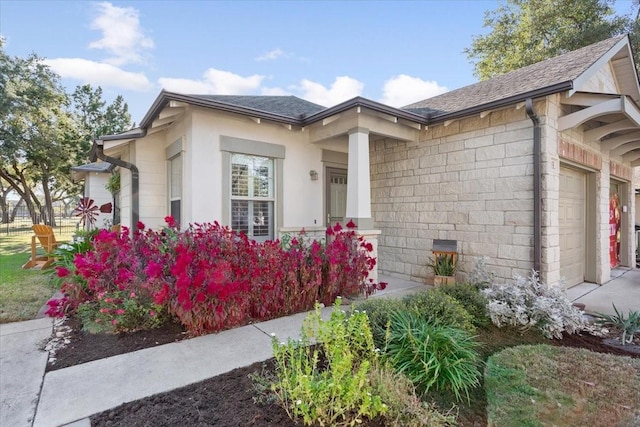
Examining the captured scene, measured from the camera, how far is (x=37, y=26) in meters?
8.16

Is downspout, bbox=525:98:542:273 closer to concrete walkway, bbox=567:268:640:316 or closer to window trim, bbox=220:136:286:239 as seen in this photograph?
concrete walkway, bbox=567:268:640:316

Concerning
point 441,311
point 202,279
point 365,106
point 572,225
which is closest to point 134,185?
point 202,279

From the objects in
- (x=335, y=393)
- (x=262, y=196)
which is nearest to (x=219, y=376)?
(x=335, y=393)

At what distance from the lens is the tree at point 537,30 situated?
41.6 ft

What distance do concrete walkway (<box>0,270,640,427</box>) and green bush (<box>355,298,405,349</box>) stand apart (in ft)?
2.88

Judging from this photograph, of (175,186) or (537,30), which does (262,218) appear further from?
(537,30)

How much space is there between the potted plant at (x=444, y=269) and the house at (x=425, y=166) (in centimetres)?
21

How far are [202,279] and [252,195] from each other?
2934mm

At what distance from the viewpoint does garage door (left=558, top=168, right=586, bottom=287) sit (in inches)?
237

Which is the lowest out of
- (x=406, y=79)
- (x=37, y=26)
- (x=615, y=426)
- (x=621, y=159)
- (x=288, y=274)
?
(x=615, y=426)

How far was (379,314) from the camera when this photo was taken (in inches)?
133

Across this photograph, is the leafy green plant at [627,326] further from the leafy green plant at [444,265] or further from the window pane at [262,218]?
the window pane at [262,218]

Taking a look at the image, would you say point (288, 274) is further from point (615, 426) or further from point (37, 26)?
point (37, 26)

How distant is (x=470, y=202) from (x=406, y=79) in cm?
1938
